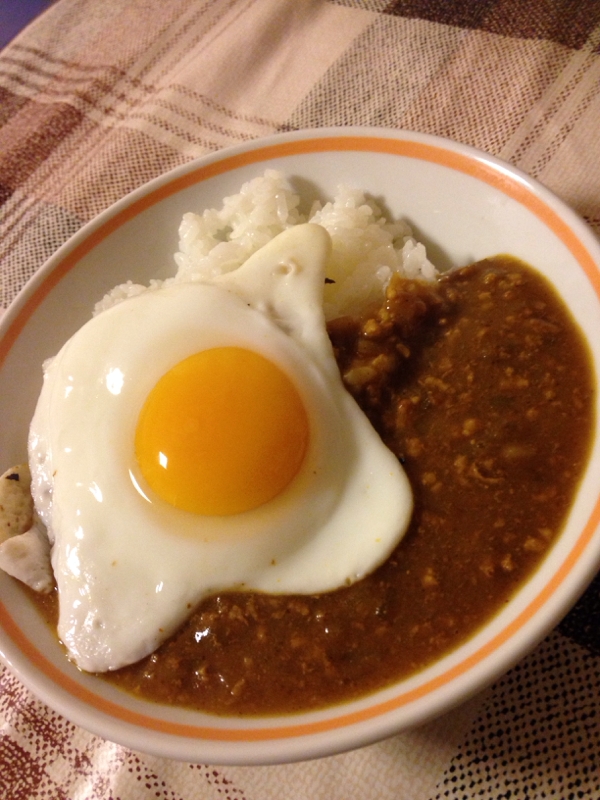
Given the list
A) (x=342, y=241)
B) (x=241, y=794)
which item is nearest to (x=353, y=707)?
(x=241, y=794)

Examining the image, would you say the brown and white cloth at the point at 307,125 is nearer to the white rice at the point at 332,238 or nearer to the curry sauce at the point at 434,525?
the curry sauce at the point at 434,525

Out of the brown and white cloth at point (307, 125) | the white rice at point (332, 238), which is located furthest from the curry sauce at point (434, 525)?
the white rice at point (332, 238)

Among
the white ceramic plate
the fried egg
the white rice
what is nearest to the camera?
the white ceramic plate

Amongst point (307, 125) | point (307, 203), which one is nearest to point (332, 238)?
point (307, 203)

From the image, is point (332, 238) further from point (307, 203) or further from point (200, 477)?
point (200, 477)

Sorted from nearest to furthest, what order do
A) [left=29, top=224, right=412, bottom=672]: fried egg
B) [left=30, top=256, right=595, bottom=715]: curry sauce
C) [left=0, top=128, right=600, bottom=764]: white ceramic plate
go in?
[left=0, top=128, right=600, bottom=764]: white ceramic plate → [left=30, top=256, right=595, bottom=715]: curry sauce → [left=29, top=224, right=412, bottom=672]: fried egg

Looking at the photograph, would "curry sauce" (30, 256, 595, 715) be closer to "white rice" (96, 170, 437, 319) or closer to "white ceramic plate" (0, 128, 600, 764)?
"white ceramic plate" (0, 128, 600, 764)

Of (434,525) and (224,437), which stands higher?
(434,525)

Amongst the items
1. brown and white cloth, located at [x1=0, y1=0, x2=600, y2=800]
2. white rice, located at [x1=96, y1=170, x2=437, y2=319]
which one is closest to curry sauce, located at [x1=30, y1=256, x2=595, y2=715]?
brown and white cloth, located at [x1=0, y1=0, x2=600, y2=800]
